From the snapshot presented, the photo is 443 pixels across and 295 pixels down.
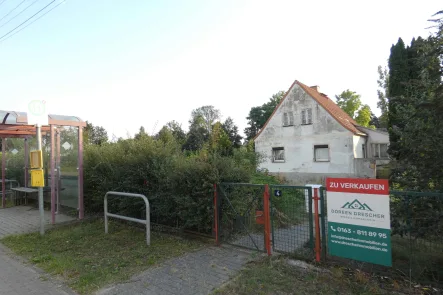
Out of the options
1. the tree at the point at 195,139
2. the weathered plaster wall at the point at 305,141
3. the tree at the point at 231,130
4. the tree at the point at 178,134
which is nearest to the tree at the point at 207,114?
the tree at the point at 195,139

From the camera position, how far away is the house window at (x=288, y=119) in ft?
78.9

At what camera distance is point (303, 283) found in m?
3.87

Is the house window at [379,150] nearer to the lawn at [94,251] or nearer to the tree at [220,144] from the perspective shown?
the tree at [220,144]

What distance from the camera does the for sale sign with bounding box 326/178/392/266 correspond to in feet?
12.4

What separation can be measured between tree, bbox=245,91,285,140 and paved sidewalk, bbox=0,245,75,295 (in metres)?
48.5

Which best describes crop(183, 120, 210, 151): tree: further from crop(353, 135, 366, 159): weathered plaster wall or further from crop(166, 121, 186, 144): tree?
crop(353, 135, 366, 159): weathered plaster wall

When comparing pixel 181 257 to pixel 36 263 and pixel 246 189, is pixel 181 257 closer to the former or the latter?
pixel 246 189

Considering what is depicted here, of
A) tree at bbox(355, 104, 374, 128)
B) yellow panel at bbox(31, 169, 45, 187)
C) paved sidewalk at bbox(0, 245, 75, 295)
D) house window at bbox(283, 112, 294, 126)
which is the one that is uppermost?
tree at bbox(355, 104, 374, 128)

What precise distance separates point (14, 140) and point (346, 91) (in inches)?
1630

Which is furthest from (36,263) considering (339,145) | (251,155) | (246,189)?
(339,145)

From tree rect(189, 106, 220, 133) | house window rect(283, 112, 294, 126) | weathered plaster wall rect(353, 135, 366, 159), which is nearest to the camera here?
weathered plaster wall rect(353, 135, 366, 159)

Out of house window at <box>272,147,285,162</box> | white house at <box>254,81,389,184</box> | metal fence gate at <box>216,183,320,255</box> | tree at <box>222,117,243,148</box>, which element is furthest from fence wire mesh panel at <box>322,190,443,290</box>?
tree at <box>222,117,243,148</box>

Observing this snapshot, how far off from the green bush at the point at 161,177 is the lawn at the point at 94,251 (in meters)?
0.53

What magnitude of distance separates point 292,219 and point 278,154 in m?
20.0
